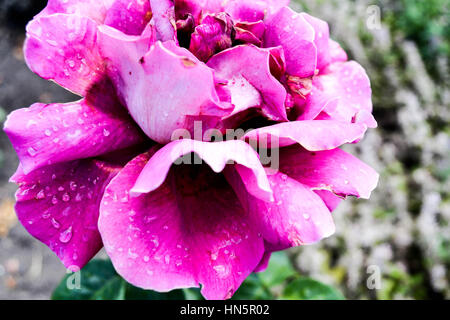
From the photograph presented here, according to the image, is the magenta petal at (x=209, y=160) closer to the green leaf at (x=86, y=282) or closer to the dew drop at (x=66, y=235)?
the dew drop at (x=66, y=235)

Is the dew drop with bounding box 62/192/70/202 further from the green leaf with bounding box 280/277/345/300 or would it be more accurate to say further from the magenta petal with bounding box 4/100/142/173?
the green leaf with bounding box 280/277/345/300

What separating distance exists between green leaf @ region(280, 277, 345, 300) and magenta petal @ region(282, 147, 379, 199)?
44 cm

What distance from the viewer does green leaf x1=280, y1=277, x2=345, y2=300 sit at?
905mm

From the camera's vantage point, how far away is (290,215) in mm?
506

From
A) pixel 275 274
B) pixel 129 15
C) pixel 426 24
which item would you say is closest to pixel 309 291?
pixel 275 274

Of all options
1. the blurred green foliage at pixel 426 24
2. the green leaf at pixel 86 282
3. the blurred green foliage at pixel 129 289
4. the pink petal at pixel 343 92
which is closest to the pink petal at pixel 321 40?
the pink petal at pixel 343 92

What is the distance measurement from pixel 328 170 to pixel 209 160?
21 cm

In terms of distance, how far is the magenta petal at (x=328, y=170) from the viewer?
1.77 ft

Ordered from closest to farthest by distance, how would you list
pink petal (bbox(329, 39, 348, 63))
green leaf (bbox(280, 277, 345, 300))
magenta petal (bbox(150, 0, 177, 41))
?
magenta petal (bbox(150, 0, 177, 41)), pink petal (bbox(329, 39, 348, 63)), green leaf (bbox(280, 277, 345, 300))

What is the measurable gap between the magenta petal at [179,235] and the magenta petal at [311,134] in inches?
4.8

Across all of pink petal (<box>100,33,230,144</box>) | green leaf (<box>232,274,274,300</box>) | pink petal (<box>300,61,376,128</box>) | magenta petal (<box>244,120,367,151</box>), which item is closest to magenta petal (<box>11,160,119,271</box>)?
pink petal (<box>100,33,230,144</box>)

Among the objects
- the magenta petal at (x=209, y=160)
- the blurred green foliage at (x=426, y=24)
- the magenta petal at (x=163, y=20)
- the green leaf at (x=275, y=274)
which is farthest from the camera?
the blurred green foliage at (x=426, y=24)

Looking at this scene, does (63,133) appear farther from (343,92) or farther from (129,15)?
(343,92)
